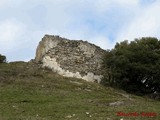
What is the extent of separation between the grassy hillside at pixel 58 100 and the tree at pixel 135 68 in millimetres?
2415

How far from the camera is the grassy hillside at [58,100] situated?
2366cm

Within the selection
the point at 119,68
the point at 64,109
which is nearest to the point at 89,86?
the point at 119,68

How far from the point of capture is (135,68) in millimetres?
37844

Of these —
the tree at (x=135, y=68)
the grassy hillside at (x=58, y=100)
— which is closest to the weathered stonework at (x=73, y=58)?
the grassy hillside at (x=58, y=100)

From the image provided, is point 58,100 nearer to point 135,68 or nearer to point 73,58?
point 135,68

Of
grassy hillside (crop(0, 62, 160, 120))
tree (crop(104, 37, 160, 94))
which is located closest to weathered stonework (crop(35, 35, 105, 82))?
grassy hillside (crop(0, 62, 160, 120))


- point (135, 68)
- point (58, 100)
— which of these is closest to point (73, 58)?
Answer: point (135, 68)

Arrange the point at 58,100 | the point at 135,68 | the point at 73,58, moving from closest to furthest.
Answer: the point at 58,100 → the point at 135,68 → the point at 73,58

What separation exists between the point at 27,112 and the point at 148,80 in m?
16.9

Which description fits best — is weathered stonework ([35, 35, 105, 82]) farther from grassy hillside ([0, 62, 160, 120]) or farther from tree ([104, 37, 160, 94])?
tree ([104, 37, 160, 94])

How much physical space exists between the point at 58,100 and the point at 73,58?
13.7 meters

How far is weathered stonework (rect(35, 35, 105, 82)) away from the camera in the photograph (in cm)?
4128

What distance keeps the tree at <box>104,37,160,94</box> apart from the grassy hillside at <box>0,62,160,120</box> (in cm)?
241

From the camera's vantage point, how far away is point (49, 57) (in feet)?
139
